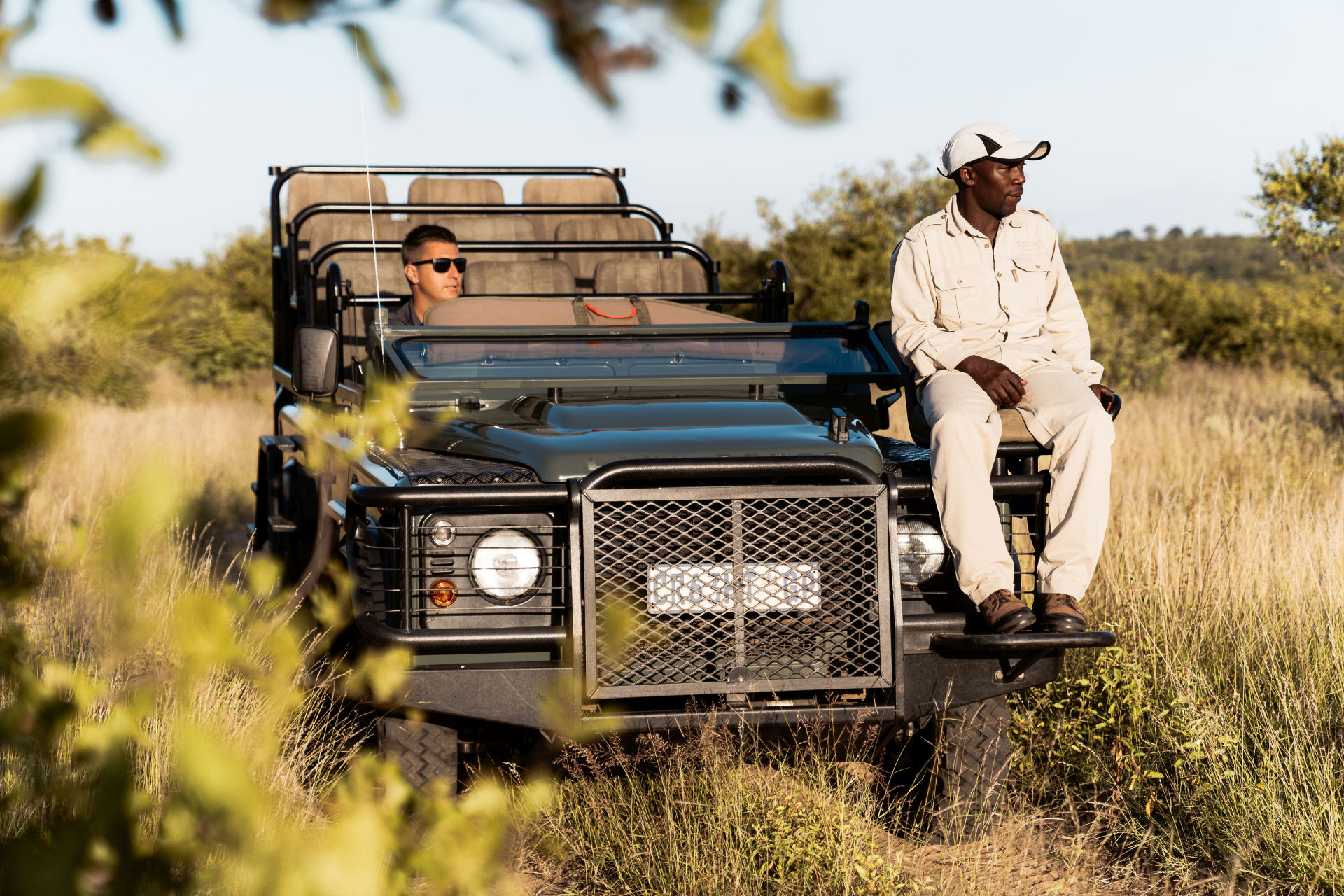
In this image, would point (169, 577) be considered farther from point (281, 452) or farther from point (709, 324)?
point (709, 324)

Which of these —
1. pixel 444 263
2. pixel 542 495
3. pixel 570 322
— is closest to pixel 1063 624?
pixel 542 495

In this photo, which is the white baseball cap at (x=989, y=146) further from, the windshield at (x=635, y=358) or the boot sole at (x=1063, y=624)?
the boot sole at (x=1063, y=624)

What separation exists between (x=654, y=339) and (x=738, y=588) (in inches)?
59.0


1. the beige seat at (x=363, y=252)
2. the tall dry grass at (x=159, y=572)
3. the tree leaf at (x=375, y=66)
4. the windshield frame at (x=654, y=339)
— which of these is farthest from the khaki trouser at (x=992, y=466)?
the beige seat at (x=363, y=252)

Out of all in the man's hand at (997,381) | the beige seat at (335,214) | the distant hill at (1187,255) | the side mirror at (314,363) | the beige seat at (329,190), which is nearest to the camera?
the man's hand at (997,381)

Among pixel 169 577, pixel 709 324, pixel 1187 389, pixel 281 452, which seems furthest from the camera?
pixel 1187 389

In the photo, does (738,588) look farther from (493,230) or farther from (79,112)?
(493,230)

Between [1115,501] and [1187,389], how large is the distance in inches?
329

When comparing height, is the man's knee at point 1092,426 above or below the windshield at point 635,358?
below

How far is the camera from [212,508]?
9.57 meters

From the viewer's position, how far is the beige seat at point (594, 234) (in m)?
7.47

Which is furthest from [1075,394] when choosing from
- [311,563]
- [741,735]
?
[311,563]

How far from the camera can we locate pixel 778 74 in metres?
0.70

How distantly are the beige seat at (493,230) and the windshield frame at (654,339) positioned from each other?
316 cm
